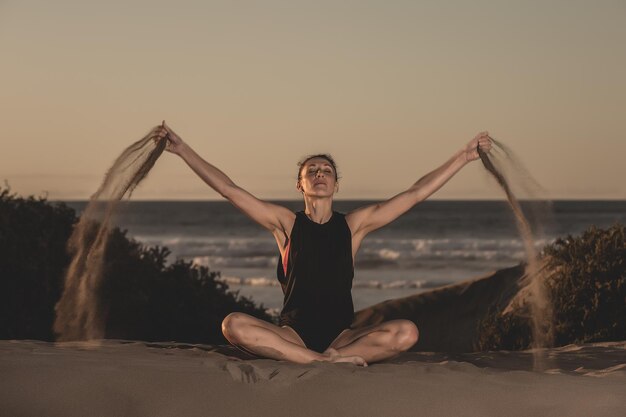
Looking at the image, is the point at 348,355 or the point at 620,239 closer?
the point at 348,355

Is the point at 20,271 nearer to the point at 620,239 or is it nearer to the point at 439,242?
the point at 620,239

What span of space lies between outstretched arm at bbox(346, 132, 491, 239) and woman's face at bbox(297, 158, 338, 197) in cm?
25

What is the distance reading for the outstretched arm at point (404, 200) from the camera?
6633mm

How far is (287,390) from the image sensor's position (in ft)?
18.0

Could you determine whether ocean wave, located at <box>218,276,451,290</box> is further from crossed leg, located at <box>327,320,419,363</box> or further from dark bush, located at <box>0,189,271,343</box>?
crossed leg, located at <box>327,320,419,363</box>

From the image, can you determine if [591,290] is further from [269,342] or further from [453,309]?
[269,342]

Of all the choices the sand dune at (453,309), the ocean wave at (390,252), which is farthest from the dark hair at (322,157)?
the ocean wave at (390,252)

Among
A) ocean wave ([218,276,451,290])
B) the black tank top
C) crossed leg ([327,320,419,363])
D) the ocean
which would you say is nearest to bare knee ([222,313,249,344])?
the black tank top

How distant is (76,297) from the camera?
23.1 ft

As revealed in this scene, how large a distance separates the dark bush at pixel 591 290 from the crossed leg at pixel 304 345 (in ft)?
9.97

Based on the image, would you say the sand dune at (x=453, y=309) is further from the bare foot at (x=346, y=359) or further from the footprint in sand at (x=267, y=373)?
the footprint in sand at (x=267, y=373)

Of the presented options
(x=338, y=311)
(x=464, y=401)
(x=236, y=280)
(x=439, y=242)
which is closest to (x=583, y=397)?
(x=464, y=401)

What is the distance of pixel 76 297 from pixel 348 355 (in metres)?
2.20

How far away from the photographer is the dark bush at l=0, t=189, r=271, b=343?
384 inches
